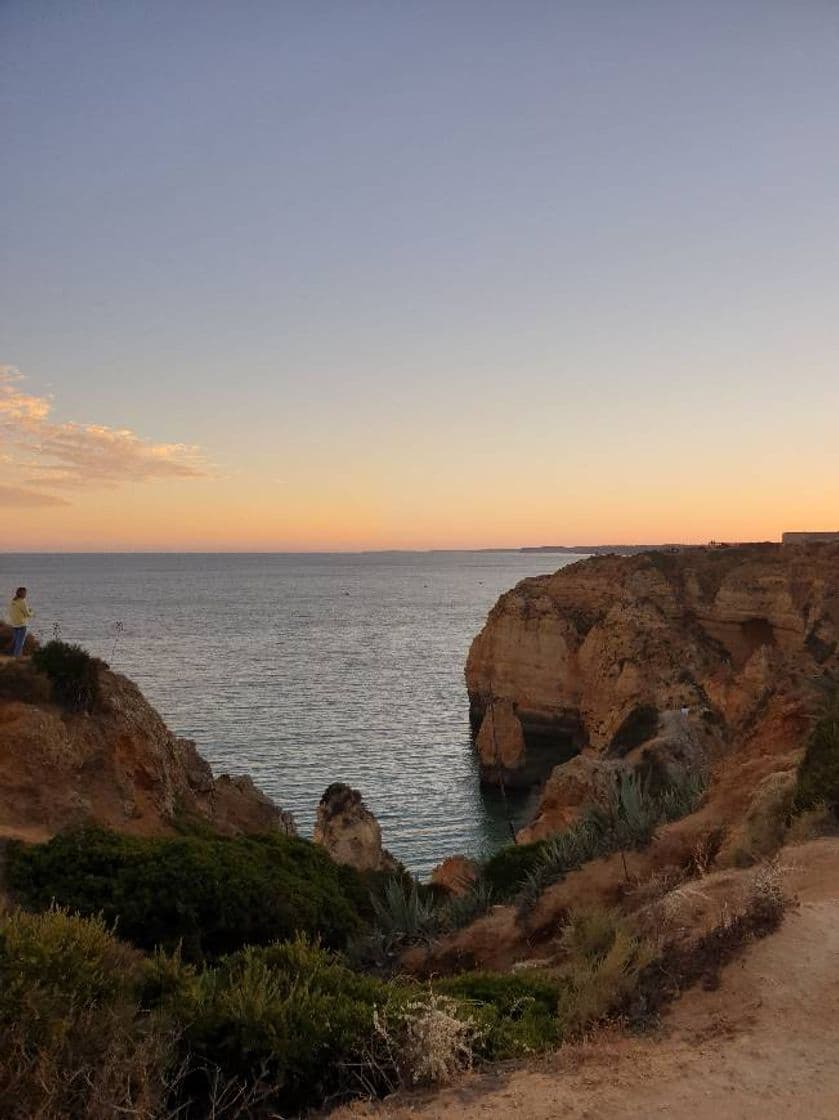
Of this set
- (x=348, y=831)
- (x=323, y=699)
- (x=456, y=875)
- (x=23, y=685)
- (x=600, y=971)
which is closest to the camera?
(x=600, y=971)

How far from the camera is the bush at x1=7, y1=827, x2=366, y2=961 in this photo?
12.1 metres

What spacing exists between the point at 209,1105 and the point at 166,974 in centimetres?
126

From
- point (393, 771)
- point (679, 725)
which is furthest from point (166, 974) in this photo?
point (393, 771)

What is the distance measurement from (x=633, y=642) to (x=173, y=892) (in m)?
35.5

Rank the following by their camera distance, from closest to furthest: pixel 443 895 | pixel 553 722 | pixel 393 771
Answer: pixel 443 895 < pixel 393 771 < pixel 553 722

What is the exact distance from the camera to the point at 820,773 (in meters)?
11.7

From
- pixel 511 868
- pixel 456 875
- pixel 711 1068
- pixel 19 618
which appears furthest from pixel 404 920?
pixel 19 618

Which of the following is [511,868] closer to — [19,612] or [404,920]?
[404,920]

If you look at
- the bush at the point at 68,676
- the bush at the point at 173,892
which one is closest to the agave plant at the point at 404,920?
the bush at the point at 173,892

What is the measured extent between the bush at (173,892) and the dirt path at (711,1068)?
7011mm

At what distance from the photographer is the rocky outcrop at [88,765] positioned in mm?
15992

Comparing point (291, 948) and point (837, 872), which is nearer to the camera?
point (291, 948)

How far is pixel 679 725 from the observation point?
22.1 metres

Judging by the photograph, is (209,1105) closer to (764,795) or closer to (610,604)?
(764,795)
